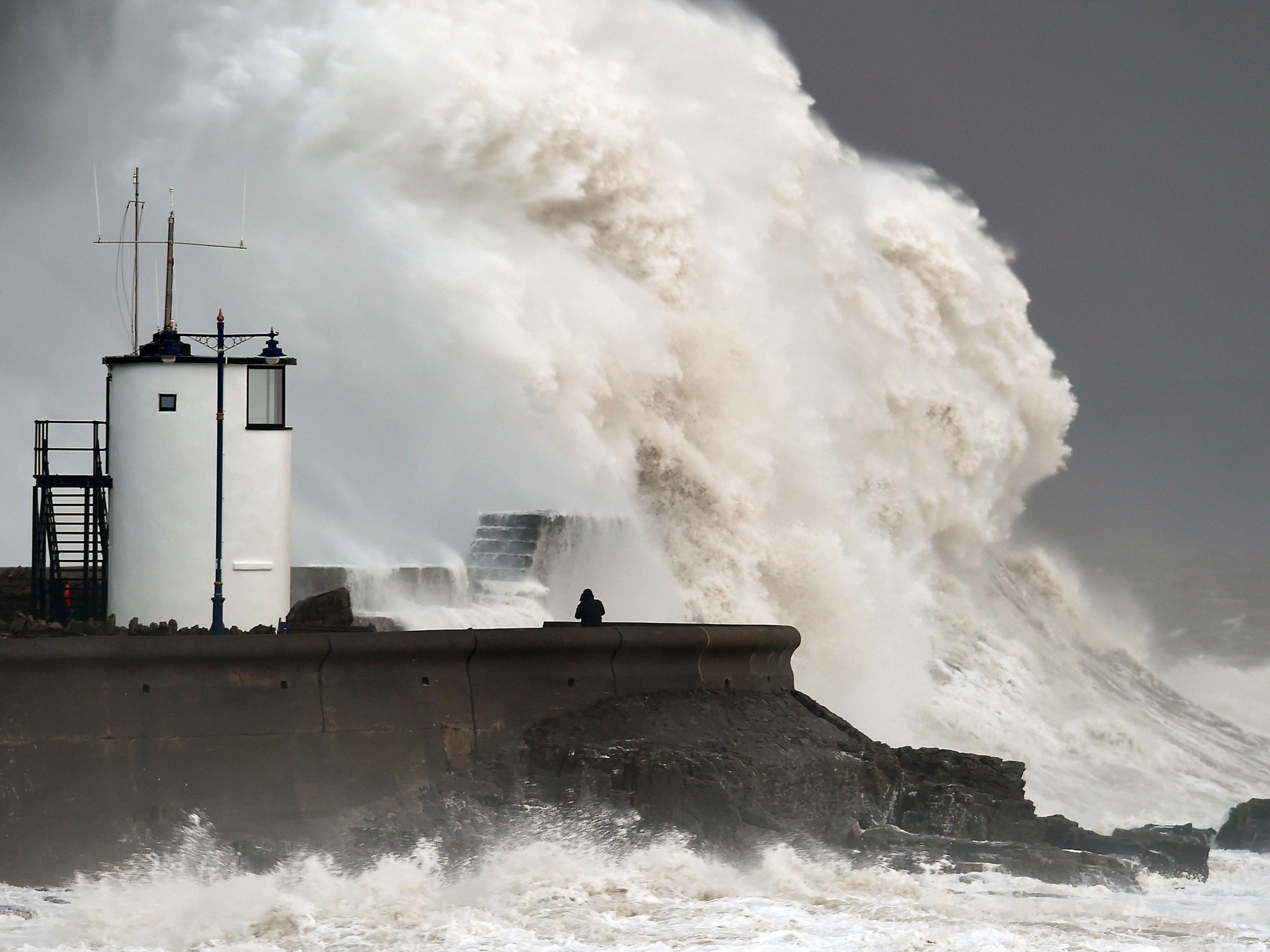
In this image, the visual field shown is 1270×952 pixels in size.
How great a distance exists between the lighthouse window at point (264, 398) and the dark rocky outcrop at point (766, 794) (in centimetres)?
260

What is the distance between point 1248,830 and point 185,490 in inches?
398

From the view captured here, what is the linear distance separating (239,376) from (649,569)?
10392mm

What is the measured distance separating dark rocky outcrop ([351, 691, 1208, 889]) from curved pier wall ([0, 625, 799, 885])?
0.24 metres

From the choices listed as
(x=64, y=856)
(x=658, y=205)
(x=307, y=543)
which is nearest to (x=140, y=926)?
(x=64, y=856)

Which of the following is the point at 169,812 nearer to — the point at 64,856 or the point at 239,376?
the point at 64,856

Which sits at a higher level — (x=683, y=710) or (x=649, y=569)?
(x=649, y=569)

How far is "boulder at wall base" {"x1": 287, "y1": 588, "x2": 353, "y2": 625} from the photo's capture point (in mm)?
11898

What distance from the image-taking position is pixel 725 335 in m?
25.1

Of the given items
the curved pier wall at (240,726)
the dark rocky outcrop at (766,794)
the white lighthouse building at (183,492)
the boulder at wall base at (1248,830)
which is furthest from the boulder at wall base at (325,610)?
the boulder at wall base at (1248,830)

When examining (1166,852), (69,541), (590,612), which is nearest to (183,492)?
(69,541)

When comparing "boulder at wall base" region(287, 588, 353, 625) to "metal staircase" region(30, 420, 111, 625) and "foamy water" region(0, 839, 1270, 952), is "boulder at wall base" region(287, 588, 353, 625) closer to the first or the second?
"metal staircase" region(30, 420, 111, 625)

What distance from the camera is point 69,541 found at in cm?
1184

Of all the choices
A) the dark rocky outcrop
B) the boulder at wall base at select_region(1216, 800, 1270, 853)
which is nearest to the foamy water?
the dark rocky outcrop

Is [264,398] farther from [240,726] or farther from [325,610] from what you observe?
[240,726]
